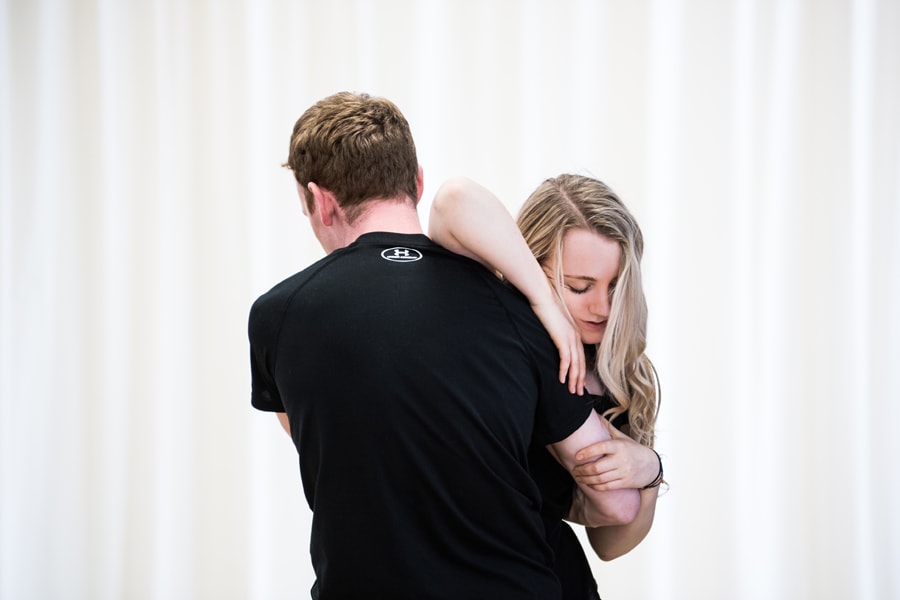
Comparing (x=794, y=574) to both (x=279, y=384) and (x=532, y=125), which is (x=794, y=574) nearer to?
(x=532, y=125)

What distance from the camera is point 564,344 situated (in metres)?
1.39

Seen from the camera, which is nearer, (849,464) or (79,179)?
(849,464)

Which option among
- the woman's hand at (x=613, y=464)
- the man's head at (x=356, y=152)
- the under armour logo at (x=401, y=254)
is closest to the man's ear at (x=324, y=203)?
the man's head at (x=356, y=152)

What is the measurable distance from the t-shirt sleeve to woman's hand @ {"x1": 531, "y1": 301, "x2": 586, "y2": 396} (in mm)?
418

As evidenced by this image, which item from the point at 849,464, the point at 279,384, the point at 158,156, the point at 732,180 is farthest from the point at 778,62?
the point at 279,384

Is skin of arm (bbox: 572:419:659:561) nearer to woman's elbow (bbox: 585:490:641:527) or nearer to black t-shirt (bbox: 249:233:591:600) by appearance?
woman's elbow (bbox: 585:490:641:527)

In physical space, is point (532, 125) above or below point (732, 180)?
above

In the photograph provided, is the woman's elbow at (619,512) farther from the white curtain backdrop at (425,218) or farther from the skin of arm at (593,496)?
the white curtain backdrop at (425,218)

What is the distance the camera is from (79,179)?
3.45 m

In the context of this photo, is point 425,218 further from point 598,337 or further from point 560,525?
point 560,525

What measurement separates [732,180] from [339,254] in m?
2.28

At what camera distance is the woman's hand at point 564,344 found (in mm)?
1385

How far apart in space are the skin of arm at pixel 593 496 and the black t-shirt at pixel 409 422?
0.49ft

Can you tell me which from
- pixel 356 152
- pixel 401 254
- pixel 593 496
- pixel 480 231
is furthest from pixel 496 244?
pixel 593 496
